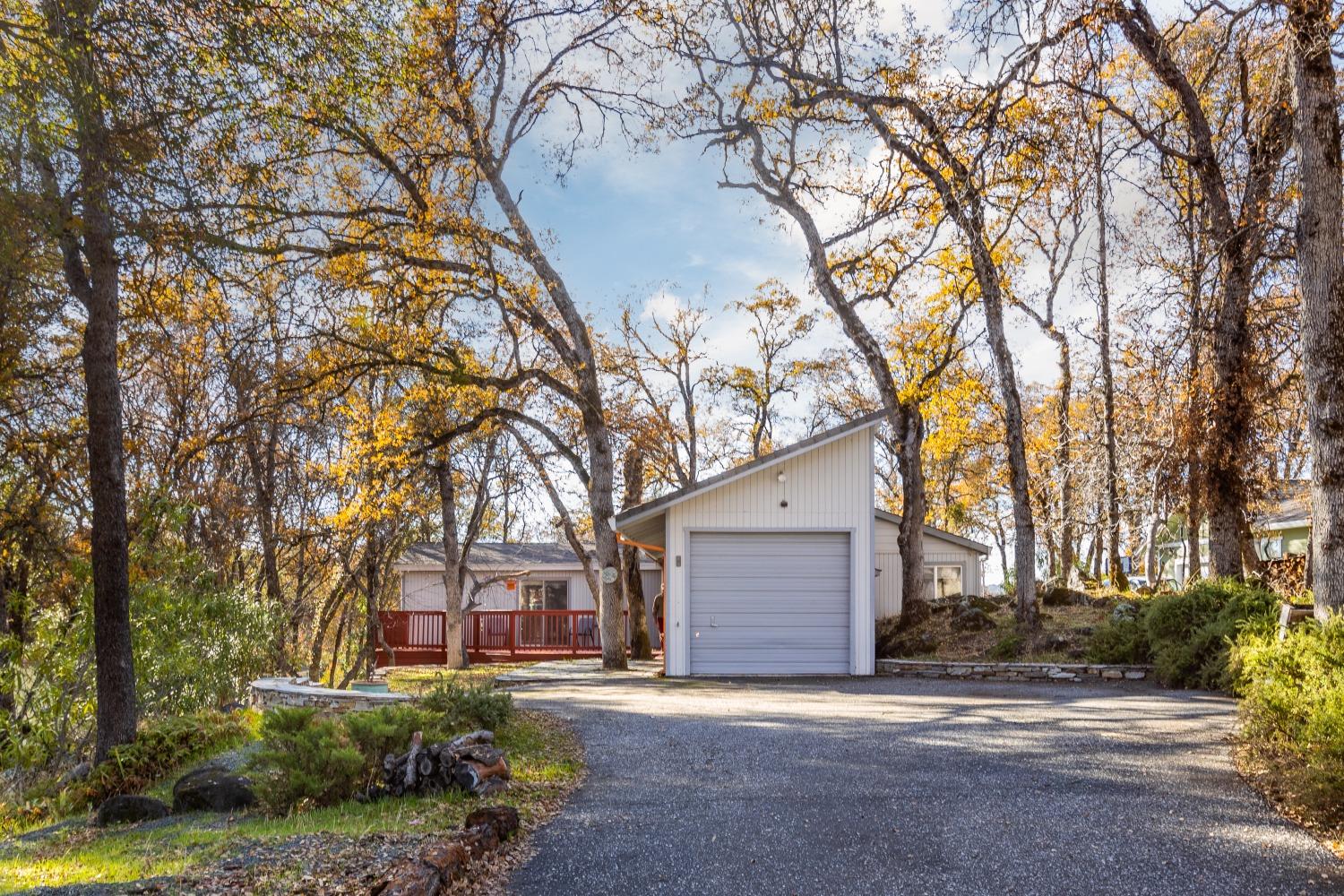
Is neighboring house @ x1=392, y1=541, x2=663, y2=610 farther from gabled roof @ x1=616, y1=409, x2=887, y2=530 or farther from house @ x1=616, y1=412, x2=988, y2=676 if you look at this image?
gabled roof @ x1=616, y1=409, x2=887, y2=530

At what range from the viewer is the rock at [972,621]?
54.4 ft

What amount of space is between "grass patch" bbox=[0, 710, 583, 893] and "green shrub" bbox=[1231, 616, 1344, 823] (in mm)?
4613

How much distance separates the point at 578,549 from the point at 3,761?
15724 mm

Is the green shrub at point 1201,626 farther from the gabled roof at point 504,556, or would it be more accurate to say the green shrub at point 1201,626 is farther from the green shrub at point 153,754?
the gabled roof at point 504,556

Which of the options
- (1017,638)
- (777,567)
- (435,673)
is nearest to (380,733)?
(777,567)

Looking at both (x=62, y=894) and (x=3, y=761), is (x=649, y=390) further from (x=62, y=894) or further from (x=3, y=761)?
(x=62, y=894)

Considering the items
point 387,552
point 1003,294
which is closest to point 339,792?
point 387,552

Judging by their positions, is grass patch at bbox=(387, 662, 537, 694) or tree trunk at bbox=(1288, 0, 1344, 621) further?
grass patch at bbox=(387, 662, 537, 694)

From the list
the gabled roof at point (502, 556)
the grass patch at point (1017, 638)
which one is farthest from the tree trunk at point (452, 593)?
the grass patch at point (1017, 638)

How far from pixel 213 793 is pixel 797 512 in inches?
391

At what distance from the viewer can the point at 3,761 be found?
1032cm

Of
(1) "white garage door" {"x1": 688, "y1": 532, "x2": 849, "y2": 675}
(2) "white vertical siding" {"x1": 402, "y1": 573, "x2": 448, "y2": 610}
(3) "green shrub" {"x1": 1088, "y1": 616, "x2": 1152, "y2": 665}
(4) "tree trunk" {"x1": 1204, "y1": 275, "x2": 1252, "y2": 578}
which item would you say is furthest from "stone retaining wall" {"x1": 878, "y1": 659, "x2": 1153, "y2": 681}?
(2) "white vertical siding" {"x1": 402, "y1": 573, "x2": 448, "y2": 610}

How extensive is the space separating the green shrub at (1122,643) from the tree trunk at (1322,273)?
5.48 m

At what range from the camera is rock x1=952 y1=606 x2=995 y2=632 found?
16578 mm
